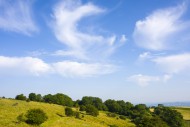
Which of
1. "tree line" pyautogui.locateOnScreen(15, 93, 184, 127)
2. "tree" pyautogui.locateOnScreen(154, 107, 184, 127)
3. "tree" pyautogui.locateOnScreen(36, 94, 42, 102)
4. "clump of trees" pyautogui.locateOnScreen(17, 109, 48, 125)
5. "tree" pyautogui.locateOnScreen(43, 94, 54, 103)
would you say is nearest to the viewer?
"clump of trees" pyautogui.locateOnScreen(17, 109, 48, 125)

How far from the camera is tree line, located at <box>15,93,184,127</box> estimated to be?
96.5m

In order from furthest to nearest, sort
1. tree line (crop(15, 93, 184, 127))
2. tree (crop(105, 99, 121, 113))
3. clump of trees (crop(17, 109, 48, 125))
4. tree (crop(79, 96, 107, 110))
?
tree (crop(79, 96, 107, 110)) → tree (crop(105, 99, 121, 113)) → tree line (crop(15, 93, 184, 127)) → clump of trees (crop(17, 109, 48, 125))

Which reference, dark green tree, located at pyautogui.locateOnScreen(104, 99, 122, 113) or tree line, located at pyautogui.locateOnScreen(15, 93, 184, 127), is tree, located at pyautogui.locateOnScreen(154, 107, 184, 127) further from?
dark green tree, located at pyautogui.locateOnScreen(104, 99, 122, 113)

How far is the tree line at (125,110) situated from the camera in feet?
317

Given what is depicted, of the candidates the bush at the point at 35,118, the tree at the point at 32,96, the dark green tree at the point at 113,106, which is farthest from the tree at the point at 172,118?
the bush at the point at 35,118

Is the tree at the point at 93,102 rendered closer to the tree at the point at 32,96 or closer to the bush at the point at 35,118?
the tree at the point at 32,96

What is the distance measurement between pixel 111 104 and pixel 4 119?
384ft

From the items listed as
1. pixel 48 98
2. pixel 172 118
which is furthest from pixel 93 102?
pixel 172 118

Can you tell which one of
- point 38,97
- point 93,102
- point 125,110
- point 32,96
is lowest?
point 125,110

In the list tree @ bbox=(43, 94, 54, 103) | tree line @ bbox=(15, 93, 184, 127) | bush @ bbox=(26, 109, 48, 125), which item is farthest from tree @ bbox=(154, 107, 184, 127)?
bush @ bbox=(26, 109, 48, 125)

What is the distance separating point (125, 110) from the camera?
156250 millimetres

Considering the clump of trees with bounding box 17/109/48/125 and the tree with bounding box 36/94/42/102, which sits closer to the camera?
the clump of trees with bounding box 17/109/48/125

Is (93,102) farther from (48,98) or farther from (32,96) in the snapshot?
(32,96)

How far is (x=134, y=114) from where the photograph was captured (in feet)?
459
